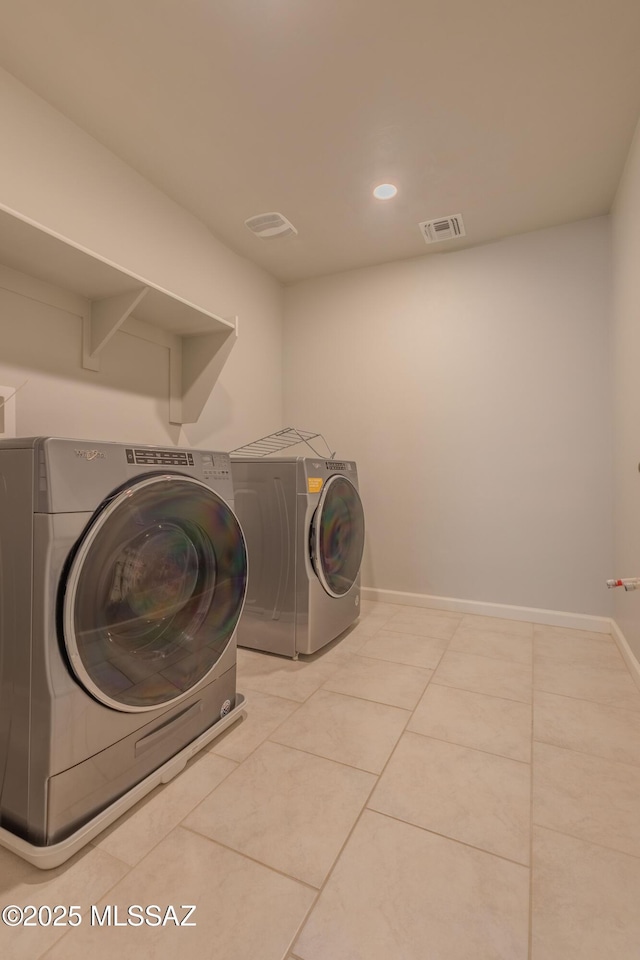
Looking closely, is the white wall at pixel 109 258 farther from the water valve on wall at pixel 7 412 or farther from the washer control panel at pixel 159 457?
the washer control panel at pixel 159 457

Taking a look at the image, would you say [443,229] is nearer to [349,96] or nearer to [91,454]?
[349,96]

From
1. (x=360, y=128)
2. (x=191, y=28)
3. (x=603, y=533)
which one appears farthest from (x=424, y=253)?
(x=603, y=533)

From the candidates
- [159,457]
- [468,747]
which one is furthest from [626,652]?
[159,457]

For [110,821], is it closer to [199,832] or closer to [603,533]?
[199,832]

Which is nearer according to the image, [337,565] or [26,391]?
[26,391]

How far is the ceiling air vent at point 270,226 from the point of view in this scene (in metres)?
2.47

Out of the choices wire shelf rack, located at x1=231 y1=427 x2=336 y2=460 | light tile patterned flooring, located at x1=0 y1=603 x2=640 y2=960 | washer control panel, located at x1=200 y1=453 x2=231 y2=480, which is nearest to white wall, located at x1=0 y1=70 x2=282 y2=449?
wire shelf rack, located at x1=231 y1=427 x2=336 y2=460

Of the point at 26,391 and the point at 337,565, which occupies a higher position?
the point at 26,391

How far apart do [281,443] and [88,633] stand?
7.84ft

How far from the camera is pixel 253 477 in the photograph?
7.13 ft

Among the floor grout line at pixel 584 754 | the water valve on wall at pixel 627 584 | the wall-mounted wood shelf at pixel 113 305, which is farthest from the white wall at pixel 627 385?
the wall-mounted wood shelf at pixel 113 305

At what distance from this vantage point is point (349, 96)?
67.1 inches

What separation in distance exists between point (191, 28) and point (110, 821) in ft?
7.47

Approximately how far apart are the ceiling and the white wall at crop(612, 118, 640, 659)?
0.74ft
